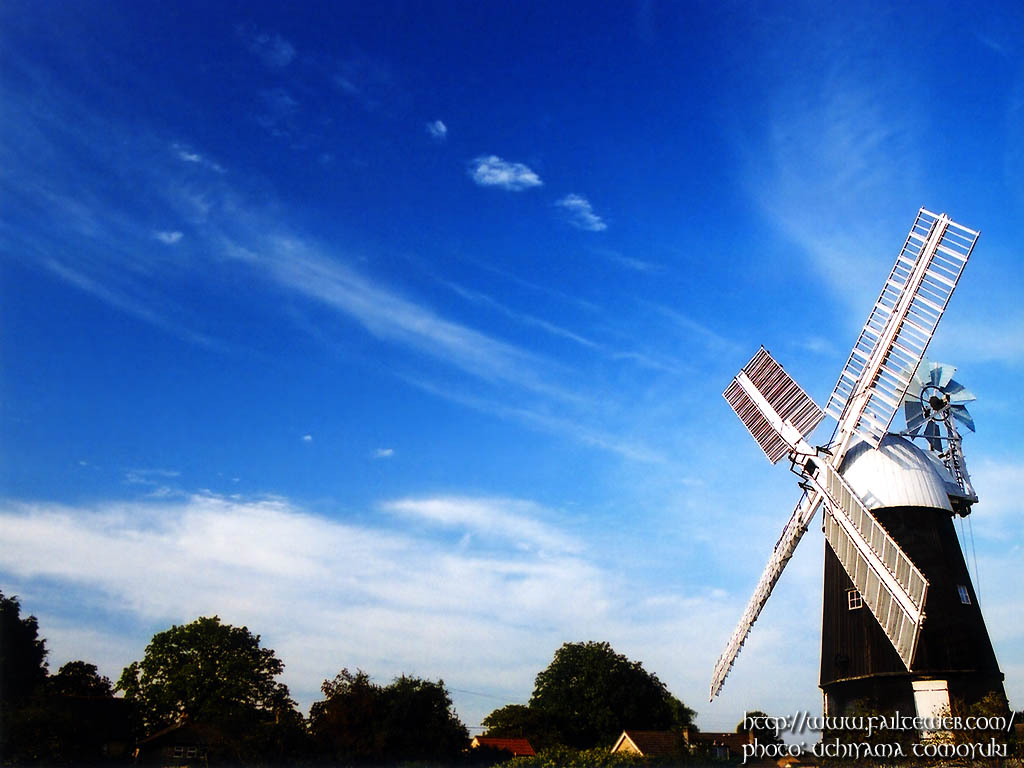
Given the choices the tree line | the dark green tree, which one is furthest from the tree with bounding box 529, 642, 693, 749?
the dark green tree

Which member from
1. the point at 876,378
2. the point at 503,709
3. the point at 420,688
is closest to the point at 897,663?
the point at 876,378

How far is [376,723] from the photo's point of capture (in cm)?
3728

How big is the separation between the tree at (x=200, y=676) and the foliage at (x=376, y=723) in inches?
717

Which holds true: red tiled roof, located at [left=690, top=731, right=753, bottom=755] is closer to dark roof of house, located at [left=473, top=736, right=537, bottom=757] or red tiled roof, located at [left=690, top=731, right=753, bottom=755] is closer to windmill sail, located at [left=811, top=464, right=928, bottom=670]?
dark roof of house, located at [left=473, top=736, right=537, bottom=757]

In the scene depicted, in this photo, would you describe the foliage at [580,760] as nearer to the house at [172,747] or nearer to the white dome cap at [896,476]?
the white dome cap at [896,476]

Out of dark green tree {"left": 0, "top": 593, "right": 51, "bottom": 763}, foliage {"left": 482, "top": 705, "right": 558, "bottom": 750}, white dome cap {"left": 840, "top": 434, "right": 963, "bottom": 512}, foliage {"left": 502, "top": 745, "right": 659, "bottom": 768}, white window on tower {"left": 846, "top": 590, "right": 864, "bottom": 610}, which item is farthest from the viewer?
foliage {"left": 482, "top": 705, "right": 558, "bottom": 750}

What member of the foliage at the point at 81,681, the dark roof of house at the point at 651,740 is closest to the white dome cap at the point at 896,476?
the dark roof of house at the point at 651,740

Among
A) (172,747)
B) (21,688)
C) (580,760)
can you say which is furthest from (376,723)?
(21,688)

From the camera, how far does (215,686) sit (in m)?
57.9

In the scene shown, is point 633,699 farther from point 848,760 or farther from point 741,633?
point 848,760

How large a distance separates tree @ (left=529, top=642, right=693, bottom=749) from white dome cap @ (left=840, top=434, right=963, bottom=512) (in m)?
43.3

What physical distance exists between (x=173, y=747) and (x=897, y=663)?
131ft

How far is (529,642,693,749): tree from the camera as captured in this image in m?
67.8

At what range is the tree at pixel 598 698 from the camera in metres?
67.8
